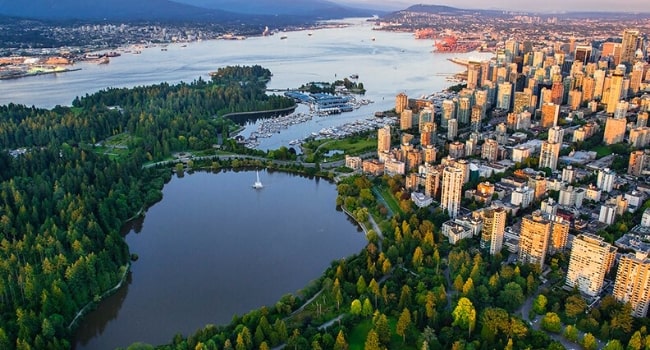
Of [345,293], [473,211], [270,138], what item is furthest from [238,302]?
[270,138]

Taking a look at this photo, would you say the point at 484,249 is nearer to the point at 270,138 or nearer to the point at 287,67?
the point at 270,138

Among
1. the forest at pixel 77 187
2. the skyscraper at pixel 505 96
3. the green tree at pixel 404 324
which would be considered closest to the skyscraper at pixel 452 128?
the skyscraper at pixel 505 96

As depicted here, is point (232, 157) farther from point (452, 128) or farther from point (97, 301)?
point (97, 301)

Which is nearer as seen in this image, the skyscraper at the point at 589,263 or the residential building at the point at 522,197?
the skyscraper at the point at 589,263

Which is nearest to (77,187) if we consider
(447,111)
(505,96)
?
(447,111)

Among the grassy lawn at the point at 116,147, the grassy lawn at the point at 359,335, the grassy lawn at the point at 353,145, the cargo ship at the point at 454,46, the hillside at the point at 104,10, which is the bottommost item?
the grassy lawn at the point at 359,335

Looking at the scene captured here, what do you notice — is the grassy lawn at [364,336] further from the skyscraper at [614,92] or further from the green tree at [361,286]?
the skyscraper at [614,92]
